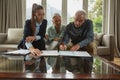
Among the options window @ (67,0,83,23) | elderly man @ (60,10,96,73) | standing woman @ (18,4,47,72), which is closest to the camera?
standing woman @ (18,4,47,72)

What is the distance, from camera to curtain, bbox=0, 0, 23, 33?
6582mm

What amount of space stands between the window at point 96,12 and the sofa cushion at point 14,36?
2.13m

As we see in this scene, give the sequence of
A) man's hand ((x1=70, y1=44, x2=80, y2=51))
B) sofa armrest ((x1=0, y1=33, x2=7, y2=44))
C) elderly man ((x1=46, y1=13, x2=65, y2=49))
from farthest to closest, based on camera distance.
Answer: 1. sofa armrest ((x1=0, y1=33, x2=7, y2=44))
2. elderly man ((x1=46, y1=13, x2=65, y2=49))
3. man's hand ((x1=70, y1=44, x2=80, y2=51))

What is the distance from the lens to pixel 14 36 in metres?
6.11

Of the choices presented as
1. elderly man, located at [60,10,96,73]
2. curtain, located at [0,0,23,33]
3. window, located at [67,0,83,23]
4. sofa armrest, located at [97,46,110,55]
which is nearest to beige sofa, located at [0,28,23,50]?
curtain, located at [0,0,23,33]

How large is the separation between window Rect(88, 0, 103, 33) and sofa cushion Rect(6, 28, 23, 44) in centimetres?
213

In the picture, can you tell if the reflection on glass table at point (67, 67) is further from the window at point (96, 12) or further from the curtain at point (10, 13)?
the window at point (96, 12)

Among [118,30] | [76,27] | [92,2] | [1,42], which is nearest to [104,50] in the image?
[118,30]

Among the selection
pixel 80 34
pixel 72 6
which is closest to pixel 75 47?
pixel 80 34

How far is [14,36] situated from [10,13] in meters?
0.83

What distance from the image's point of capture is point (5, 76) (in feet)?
3.42

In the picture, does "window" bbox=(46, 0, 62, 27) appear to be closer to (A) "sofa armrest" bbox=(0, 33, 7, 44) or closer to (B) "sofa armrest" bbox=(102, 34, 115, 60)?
(A) "sofa armrest" bbox=(0, 33, 7, 44)

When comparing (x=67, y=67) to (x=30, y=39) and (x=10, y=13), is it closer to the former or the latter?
(x=30, y=39)

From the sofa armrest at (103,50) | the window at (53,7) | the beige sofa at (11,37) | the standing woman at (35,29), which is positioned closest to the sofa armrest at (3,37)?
the beige sofa at (11,37)
